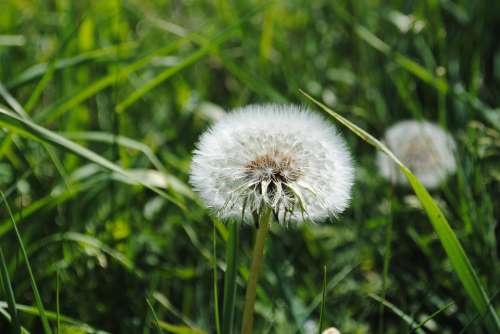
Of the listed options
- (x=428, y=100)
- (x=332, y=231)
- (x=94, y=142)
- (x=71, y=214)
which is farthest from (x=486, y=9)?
(x=71, y=214)

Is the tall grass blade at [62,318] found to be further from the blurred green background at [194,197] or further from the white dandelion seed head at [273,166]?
the white dandelion seed head at [273,166]

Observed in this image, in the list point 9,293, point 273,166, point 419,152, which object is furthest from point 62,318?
point 419,152

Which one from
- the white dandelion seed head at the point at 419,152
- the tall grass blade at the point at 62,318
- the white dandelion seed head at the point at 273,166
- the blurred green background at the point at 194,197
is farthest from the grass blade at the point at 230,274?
the white dandelion seed head at the point at 419,152

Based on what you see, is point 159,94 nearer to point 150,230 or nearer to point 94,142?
point 94,142

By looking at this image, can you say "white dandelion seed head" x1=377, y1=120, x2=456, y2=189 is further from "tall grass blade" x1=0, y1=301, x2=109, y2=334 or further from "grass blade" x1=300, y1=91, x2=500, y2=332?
"tall grass blade" x1=0, y1=301, x2=109, y2=334

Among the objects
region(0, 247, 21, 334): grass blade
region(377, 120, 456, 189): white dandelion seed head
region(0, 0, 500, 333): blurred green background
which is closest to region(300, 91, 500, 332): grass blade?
region(0, 0, 500, 333): blurred green background

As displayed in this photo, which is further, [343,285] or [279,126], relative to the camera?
[343,285]
